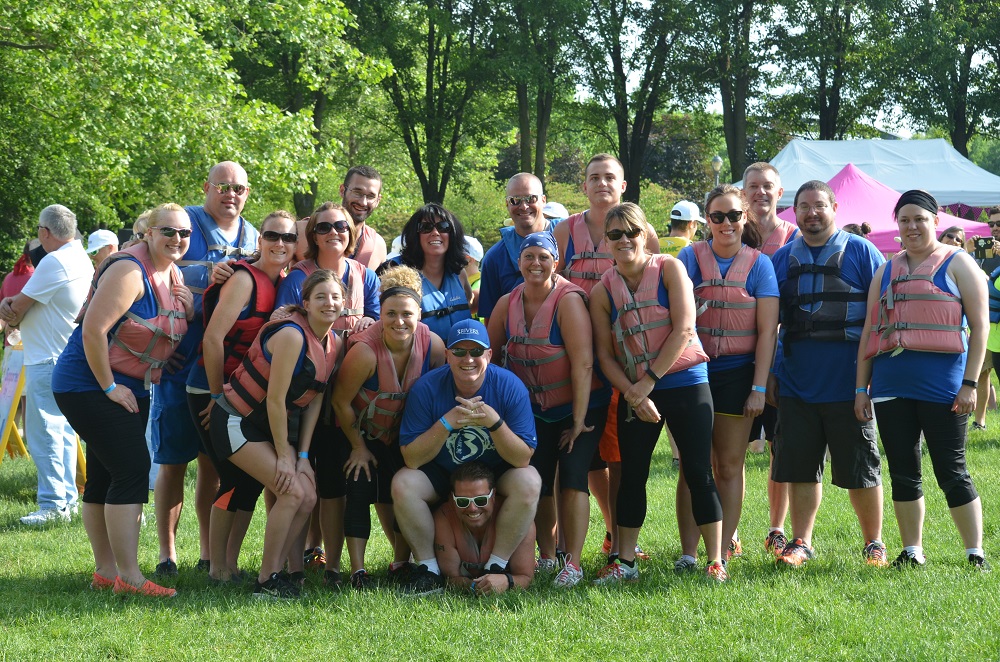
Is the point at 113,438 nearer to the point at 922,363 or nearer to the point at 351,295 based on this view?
the point at 351,295

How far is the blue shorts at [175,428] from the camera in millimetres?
5957

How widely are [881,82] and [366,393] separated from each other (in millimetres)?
28663

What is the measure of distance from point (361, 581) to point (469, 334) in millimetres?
1571

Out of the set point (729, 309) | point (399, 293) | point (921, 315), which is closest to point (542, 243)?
point (399, 293)

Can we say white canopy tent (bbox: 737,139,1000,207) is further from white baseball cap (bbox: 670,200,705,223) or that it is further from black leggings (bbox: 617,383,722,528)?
black leggings (bbox: 617,383,722,528)

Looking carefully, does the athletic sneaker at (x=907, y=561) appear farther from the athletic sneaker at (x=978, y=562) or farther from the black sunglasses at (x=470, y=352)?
the black sunglasses at (x=470, y=352)

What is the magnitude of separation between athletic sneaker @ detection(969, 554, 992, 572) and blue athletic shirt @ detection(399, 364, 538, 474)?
2.49 meters

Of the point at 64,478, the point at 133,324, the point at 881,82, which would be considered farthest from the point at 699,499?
the point at 881,82

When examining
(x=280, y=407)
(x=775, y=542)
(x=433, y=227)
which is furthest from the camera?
(x=775, y=542)

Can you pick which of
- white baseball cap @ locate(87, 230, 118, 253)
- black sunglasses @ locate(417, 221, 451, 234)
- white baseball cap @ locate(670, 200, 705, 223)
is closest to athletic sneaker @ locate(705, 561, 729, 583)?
black sunglasses @ locate(417, 221, 451, 234)

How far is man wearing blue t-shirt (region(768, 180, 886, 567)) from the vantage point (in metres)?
5.55

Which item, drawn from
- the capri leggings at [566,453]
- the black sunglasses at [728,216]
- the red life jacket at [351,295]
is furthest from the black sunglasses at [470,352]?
the black sunglasses at [728,216]

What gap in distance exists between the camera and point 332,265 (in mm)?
5609

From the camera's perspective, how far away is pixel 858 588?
16.4 feet
